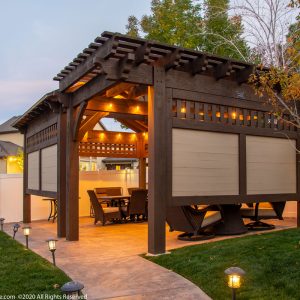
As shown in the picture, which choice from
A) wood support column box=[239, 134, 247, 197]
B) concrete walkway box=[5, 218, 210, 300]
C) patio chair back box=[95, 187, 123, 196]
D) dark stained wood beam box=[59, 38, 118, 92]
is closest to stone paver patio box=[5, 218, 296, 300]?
concrete walkway box=[5, 218, 210, 300]

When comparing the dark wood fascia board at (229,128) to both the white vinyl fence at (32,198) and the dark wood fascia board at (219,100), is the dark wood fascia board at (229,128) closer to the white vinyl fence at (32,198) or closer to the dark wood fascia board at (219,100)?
the dark wood fascia board at (219,100)

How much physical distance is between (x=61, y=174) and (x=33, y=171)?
10.4 feet

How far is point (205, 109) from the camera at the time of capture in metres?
7.84

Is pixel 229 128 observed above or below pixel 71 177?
above

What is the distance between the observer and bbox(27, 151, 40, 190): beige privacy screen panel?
1180cm

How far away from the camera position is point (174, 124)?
7.29m

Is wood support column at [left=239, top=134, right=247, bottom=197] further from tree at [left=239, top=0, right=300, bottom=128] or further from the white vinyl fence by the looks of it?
the white vinyl fence

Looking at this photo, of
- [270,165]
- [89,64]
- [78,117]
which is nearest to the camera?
[89,64]

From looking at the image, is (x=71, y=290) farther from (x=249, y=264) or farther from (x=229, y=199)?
(x=229, y=199)

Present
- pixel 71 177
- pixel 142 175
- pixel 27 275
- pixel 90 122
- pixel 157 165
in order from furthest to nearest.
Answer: pixel 142 175 → pixel 90 122 → pixel 71 177 → pixel 157 165 → pixel 27 275

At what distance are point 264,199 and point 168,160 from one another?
274cm

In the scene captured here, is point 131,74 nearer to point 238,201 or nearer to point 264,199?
point 238,201

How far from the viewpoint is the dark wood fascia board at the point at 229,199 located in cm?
736

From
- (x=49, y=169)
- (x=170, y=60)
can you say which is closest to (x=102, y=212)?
(x=49, y=169)
